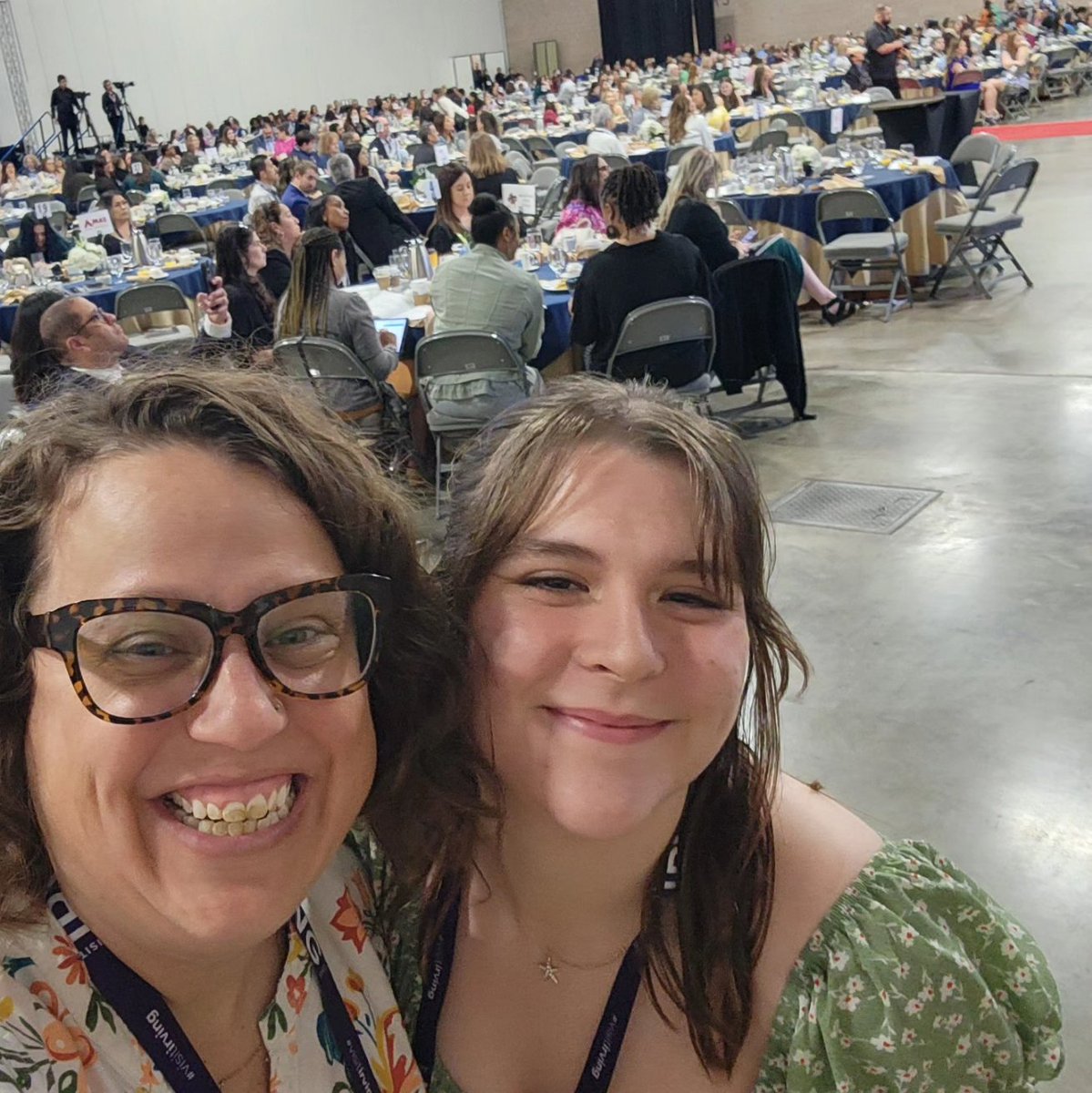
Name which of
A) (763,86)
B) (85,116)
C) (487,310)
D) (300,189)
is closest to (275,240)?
(487,310)

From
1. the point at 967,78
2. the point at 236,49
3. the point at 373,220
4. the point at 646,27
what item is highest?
the point at 236,49

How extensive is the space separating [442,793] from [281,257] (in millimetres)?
5619

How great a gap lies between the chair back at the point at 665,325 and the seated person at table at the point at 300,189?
4.75 m

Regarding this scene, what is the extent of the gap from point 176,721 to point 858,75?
1691cm

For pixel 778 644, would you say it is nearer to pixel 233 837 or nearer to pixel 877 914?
pixel 877 914

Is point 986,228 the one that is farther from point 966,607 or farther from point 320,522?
point 320,522

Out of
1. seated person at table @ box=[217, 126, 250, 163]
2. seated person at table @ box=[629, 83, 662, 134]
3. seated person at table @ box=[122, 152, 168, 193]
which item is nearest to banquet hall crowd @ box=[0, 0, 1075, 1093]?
seated person at table @ box=[122, 152, 168, 193]

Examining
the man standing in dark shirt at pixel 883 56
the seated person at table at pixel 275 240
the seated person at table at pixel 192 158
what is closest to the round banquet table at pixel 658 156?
the man standing in dark shirt at pixel 883 56

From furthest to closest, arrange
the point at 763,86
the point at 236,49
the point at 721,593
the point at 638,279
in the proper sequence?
the point at 236,49 < the point at 763,86 < the point at 638,279 < the point at 721,593

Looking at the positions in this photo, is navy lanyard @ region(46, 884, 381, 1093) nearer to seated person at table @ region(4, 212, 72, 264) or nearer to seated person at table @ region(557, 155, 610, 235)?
seated person at table @ region(557, 155, 610, 235)

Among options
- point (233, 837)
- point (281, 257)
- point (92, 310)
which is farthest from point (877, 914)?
point (281, 257)

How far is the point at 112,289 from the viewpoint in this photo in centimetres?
707

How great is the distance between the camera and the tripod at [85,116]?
66.9 ft

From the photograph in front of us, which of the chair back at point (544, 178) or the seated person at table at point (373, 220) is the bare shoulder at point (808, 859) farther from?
the chair back at point (544, 178)
